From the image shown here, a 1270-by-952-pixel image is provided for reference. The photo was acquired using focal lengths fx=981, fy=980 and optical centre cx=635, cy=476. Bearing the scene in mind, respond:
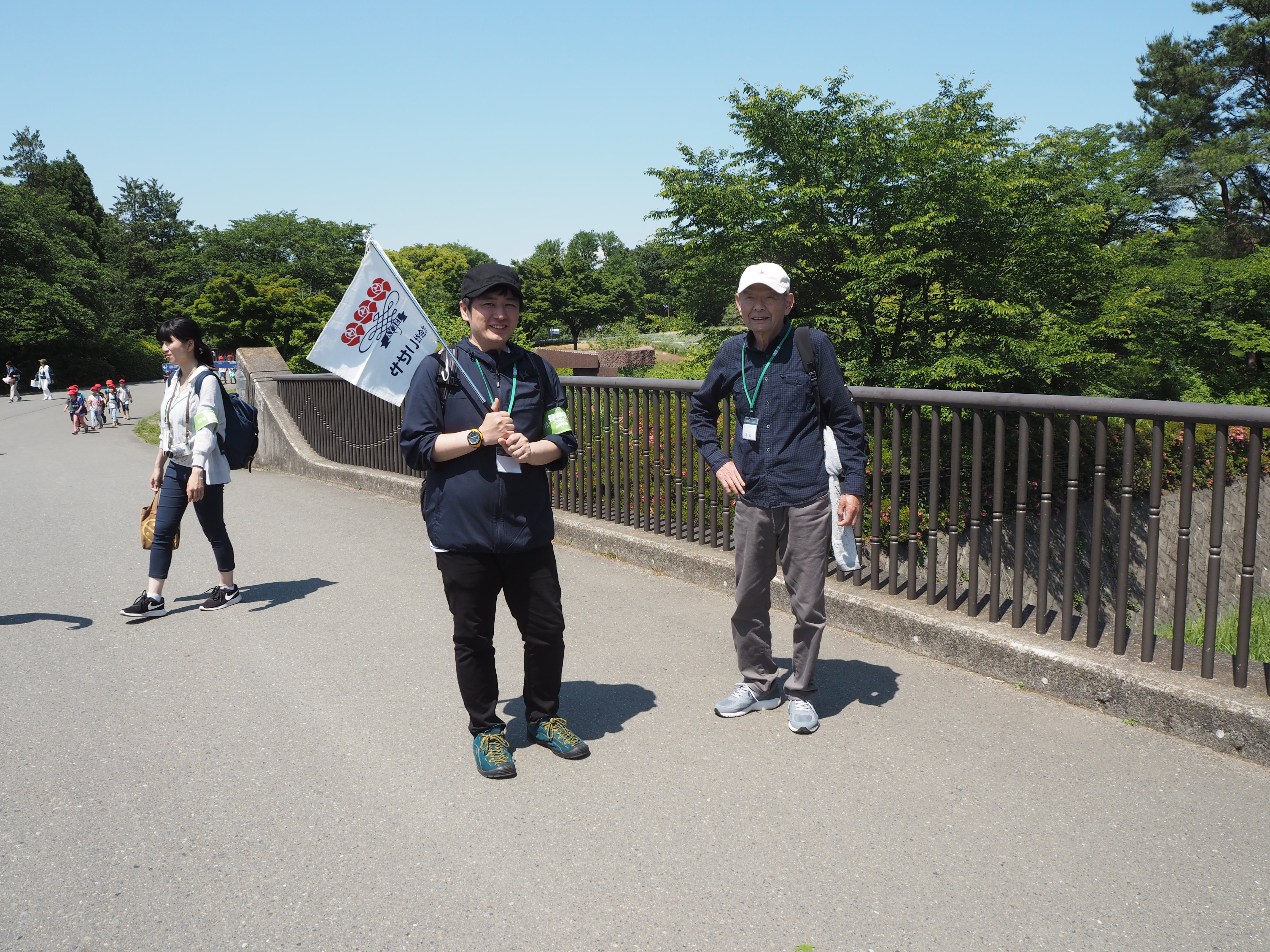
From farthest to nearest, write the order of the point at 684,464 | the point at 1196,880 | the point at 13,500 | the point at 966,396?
the point at 13,500 → the point at 684,464 → the point at 966,396 → the point at 1196,880

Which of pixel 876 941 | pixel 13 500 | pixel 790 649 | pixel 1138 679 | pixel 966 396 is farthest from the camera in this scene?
pixel 13 500

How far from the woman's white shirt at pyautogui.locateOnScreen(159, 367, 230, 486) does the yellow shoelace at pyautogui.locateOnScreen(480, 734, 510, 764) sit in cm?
306

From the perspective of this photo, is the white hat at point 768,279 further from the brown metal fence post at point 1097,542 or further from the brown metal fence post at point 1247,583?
the brown metal fence post at point 1247,583

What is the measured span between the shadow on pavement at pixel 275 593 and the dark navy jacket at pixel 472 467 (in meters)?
3.04

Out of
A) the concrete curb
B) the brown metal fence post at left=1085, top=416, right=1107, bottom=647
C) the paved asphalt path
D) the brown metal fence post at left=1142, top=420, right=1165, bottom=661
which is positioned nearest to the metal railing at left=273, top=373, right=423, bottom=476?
the concrete curb

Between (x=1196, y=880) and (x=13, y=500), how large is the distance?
12.1m

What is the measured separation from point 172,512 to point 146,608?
60 centimetres

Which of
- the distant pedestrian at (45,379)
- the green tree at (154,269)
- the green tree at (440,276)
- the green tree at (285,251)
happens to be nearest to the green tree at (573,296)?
the green tree at (440,276)

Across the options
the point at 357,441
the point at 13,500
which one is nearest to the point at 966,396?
the point at 357,441

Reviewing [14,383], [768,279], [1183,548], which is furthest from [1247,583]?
[14,383]

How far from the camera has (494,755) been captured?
3.63 metres

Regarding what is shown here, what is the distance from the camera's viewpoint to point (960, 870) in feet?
9.60

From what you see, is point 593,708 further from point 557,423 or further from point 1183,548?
point 1183,548

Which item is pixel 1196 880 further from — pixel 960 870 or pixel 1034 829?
pixel 960 870
